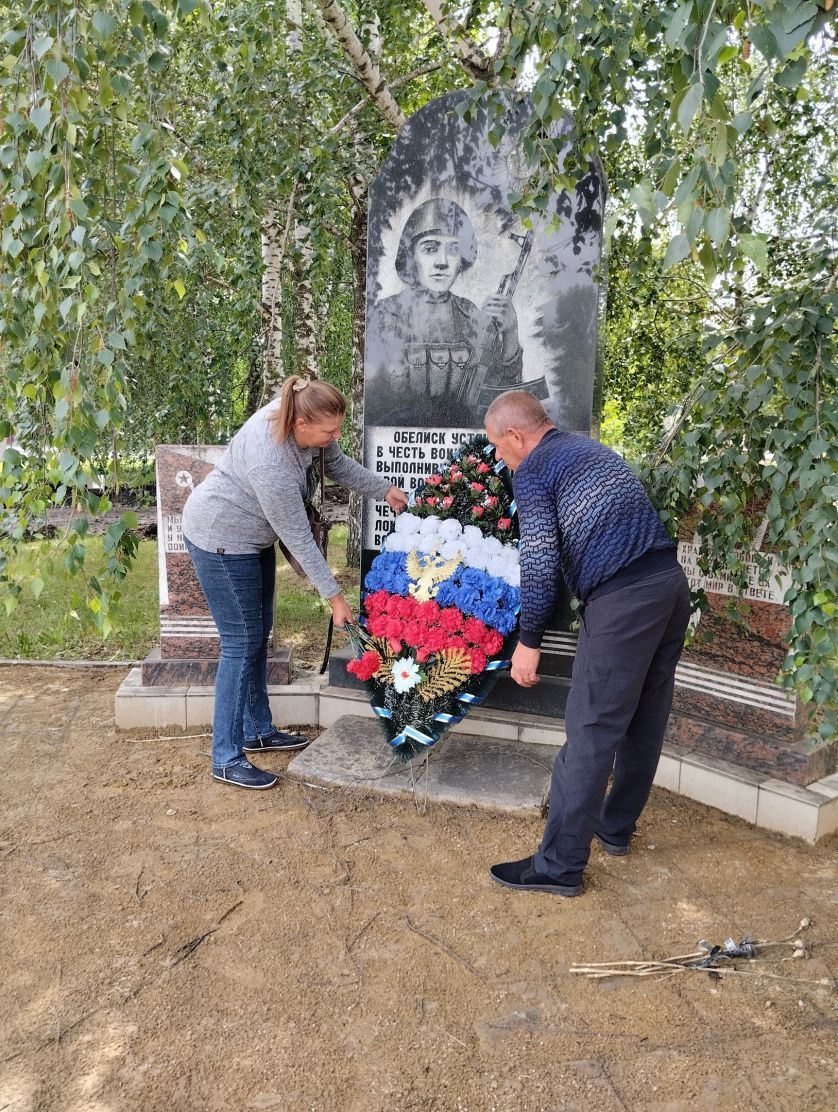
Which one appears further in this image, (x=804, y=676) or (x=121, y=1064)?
(x=804, y=676)

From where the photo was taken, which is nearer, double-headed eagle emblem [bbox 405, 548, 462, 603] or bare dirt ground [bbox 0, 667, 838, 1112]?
bare dirt ground [bbox 0, 667, 838, 1112]

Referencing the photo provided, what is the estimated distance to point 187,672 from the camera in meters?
4.43

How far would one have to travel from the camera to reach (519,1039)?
2.17 metres

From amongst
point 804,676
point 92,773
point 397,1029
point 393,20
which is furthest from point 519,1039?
point 393,20

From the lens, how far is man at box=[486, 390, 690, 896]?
266cm

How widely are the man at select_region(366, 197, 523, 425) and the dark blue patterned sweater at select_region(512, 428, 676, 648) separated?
148 centimetres

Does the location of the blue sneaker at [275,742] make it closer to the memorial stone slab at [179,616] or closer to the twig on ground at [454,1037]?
the memorial stone slab at [179,616]

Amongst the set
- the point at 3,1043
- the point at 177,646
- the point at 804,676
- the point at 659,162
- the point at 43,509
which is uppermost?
the point at 659,162

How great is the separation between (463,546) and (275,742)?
1341 millimetres

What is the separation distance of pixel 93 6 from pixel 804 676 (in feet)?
8.67

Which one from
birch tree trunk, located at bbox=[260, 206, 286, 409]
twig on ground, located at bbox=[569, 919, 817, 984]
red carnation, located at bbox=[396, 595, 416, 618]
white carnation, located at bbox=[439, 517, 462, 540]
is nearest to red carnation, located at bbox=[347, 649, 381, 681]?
red carnation, located at bbox=[396, 595, 416, 618]

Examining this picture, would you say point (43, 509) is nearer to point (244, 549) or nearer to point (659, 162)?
point (244, 549)

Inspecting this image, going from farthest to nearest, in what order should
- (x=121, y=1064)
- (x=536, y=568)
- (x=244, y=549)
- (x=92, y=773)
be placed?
(x=92, y=773)
(x=244, y=549)
(x=536, y=568)
(x=121, y=1064)

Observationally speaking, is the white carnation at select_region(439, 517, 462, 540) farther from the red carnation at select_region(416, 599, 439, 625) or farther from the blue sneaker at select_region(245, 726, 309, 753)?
the blue sneaker at select_region(245, 726, 309, 753)
